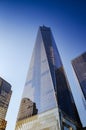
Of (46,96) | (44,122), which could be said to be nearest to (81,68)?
(46,96)

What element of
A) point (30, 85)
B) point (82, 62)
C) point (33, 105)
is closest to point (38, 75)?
point (30, 85)

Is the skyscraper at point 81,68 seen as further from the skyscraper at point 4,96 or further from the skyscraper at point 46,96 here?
the skyscraper at point 4,96

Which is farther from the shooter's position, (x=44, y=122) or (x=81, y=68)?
(x=81, y=68)

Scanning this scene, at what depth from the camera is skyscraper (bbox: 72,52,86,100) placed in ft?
215

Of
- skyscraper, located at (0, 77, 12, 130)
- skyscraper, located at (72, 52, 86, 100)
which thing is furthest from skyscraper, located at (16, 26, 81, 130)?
skyscraper, located at (72, 52, 86, 100)

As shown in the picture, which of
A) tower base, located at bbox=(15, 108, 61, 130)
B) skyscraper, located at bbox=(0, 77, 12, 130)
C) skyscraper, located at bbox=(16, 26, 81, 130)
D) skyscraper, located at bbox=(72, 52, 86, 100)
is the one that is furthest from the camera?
skyscraper, located at bbox=(0, 77, 12, 130)

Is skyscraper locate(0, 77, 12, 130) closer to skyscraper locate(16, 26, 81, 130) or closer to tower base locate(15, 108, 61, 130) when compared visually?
skyscraper locate(16, 26, 81, 130)

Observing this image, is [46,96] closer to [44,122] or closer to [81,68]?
[44,122]

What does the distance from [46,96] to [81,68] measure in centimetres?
2069

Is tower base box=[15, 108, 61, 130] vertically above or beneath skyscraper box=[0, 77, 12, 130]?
beneath

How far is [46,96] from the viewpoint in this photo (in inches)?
2842

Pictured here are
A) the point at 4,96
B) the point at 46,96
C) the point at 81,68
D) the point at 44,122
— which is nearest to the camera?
the point at 44,122

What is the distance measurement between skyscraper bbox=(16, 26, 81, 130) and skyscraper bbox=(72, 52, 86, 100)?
11076mm

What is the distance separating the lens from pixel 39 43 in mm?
104188
